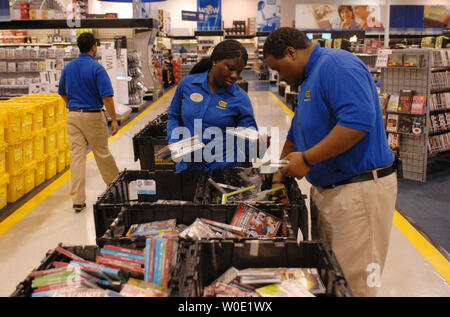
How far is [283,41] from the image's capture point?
1.82 metres

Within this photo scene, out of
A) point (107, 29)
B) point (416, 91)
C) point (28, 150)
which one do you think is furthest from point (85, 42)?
point (107, 29)

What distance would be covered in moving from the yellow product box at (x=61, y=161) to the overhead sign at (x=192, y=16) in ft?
57.9

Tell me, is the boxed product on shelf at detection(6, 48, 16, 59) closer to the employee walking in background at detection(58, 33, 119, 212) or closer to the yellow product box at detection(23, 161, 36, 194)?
the yellow product box at detection(23, 161, 36, 194)

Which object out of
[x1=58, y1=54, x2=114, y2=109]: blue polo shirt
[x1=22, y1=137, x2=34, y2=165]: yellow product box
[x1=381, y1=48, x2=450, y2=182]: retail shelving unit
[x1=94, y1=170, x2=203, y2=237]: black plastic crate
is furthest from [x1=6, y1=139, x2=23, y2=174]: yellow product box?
[x1=381, y1=48, x2=450, y2=182]: retail shelving unit

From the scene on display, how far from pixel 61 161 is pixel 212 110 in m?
4.32

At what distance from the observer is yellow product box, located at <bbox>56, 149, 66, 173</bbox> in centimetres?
619

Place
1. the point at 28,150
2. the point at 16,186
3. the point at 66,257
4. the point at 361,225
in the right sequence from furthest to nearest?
the point at 28,150
the point at 16,186
the point at 361,225
the point at 66,257

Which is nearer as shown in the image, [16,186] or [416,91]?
[16,186]

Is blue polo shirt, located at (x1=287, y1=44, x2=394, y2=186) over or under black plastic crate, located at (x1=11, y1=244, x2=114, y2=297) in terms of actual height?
over

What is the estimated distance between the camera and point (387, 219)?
2.00 m

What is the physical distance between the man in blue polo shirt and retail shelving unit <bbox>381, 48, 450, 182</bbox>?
3729 mm

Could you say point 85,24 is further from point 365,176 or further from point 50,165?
point 365,176
